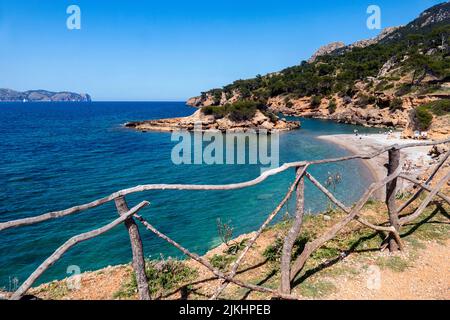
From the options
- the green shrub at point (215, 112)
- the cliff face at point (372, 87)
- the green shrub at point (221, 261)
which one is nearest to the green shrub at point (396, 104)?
the cliff face at point (372, 87)

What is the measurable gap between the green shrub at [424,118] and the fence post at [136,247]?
143 feet

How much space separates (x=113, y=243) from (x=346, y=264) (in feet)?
38.5

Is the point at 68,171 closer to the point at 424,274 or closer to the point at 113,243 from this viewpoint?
the point at 113,243

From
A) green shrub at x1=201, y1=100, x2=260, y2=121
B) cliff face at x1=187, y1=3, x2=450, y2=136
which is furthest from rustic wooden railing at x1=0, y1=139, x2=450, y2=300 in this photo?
green shrub at x1=201, y1=100, x2=260, y2=121

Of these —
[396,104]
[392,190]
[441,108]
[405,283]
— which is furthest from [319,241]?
[396,104]

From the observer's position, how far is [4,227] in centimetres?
348

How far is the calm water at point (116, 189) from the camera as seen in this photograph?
14.1 meters

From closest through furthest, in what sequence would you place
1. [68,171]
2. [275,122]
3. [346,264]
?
[346,264] < [68,171] < [275,122]

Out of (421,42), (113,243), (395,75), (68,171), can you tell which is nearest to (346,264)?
(113,243)

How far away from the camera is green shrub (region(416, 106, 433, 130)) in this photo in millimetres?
38047

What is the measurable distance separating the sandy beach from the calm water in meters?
1.63

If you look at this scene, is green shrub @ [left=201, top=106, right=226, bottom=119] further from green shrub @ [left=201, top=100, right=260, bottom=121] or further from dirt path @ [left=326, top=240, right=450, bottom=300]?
dirt path @ [left=326, top=240, right=450, bottom=300]

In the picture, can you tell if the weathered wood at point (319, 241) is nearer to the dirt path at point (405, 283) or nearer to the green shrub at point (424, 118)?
the dirt path at point (405, 283)

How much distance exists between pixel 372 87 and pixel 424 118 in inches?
1236
